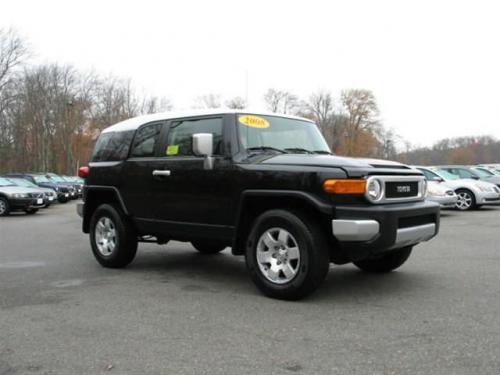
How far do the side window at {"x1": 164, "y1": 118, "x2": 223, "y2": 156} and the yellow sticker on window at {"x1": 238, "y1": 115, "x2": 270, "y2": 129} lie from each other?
0.28 meters

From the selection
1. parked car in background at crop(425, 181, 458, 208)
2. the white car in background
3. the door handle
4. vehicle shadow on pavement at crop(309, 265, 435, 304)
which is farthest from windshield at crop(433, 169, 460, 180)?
the door handle

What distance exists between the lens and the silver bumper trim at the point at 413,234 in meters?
4.90

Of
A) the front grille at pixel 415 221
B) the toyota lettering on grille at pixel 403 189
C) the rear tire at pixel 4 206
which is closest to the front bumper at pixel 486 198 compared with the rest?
the front grille at pixel 415 221

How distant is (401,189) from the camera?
521 cm

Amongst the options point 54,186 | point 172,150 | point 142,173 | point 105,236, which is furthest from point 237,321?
point 54,186

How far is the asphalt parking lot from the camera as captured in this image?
345 cm

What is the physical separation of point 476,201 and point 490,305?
41.8 ft

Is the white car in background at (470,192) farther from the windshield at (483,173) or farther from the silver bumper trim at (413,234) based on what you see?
the silver bumper trim at (413,234)

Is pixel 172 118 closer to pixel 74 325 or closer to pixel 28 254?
pixel 74 325

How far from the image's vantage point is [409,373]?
10.6ft

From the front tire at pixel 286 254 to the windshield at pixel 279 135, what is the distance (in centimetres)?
97

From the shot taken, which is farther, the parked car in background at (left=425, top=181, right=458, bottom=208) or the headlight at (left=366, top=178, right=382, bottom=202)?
the parked car in background at (left=425, top=181, right=458, bottom=208)

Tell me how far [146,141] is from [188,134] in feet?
2.45

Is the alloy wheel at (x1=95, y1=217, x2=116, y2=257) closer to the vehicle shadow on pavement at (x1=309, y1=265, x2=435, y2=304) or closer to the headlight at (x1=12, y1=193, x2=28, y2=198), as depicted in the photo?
the vehicle shadow on pavement at (x1=309, y1=265, x2=435, y2=304)
